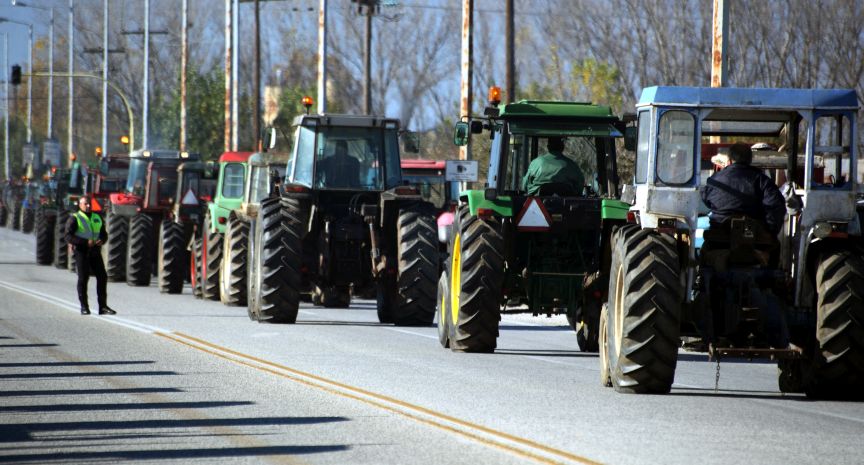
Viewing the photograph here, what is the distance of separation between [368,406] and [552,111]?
6.17 meters

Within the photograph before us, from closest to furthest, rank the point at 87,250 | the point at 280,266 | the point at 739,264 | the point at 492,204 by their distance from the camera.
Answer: the point at 739,264, the point at 492,204, the point at 280,266, the point at 87,250

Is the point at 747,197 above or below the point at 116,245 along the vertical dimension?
above

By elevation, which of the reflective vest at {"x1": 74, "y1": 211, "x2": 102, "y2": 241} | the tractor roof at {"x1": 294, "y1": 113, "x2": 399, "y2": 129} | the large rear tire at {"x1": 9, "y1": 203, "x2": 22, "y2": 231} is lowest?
the large rear tire at {"x1": 9, "y1": 203, "x2": 22, "y2": 231}

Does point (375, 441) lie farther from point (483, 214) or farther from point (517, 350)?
point (517, 350)

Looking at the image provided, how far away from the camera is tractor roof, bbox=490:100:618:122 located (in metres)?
17.9

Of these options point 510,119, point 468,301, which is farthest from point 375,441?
point 510,119

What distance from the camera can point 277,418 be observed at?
1200 centimetres

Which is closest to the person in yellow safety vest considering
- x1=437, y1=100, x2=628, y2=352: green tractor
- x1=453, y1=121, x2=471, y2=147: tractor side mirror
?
x1=437, y1=100, x2=628, y2=352: green tractor

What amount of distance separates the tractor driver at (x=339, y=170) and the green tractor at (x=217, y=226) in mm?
4309

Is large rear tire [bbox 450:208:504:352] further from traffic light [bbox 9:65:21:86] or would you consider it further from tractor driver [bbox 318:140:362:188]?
traffic light [bbox 9:65:21:86]

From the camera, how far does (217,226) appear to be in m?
28.4

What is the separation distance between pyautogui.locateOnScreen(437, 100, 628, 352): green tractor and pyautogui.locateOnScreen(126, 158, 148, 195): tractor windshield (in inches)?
714

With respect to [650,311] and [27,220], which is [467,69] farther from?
[27,220]

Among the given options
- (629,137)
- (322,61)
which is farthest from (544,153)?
(322,61)
